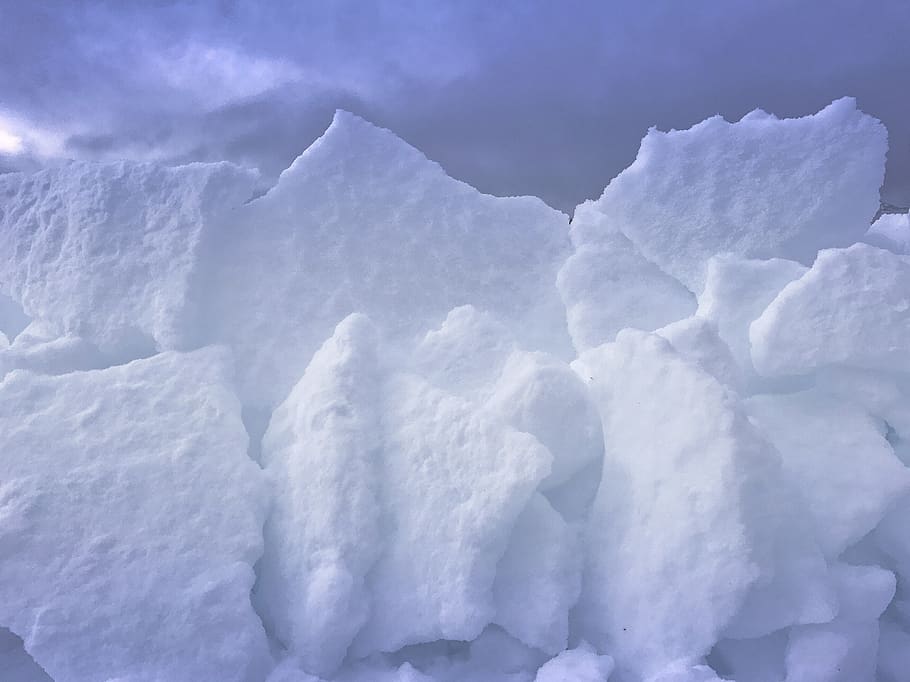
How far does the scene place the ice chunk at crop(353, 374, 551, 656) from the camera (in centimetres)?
286

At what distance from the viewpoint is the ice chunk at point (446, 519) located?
9.37 ft

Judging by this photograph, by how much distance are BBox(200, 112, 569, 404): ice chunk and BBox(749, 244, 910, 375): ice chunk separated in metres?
1.22

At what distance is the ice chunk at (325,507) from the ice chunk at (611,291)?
1212mm

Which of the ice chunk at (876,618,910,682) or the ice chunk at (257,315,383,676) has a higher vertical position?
the ice chunk at (257,315,383,676)

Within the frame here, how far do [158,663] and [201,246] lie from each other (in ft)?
6.99

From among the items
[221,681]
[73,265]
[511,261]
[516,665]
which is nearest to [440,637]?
[516,665]

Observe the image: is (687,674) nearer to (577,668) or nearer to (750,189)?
(577,668)

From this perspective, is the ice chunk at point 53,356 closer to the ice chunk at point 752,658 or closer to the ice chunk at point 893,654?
the ice chunk at point 752,658

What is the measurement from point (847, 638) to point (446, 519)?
153 centimetres

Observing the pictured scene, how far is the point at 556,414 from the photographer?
3266mm

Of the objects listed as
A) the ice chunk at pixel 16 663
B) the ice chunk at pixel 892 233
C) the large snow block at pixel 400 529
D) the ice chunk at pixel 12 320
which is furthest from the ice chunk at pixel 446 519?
the ice chunk at pixel 12 320

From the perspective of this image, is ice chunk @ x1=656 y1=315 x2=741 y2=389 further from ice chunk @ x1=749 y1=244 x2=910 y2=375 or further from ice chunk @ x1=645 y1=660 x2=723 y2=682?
ice chunk @ x1=645 y1=660 x2=723 y2=682

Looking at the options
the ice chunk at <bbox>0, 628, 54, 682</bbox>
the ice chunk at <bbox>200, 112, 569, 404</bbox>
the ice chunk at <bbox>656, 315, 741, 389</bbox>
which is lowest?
the ice chunk at <bbox>0, 628, 54, 682</bbox>

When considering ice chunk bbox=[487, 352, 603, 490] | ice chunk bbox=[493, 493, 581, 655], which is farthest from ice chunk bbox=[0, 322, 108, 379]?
ice chunk bbox=[493, 493, 581, 655]
